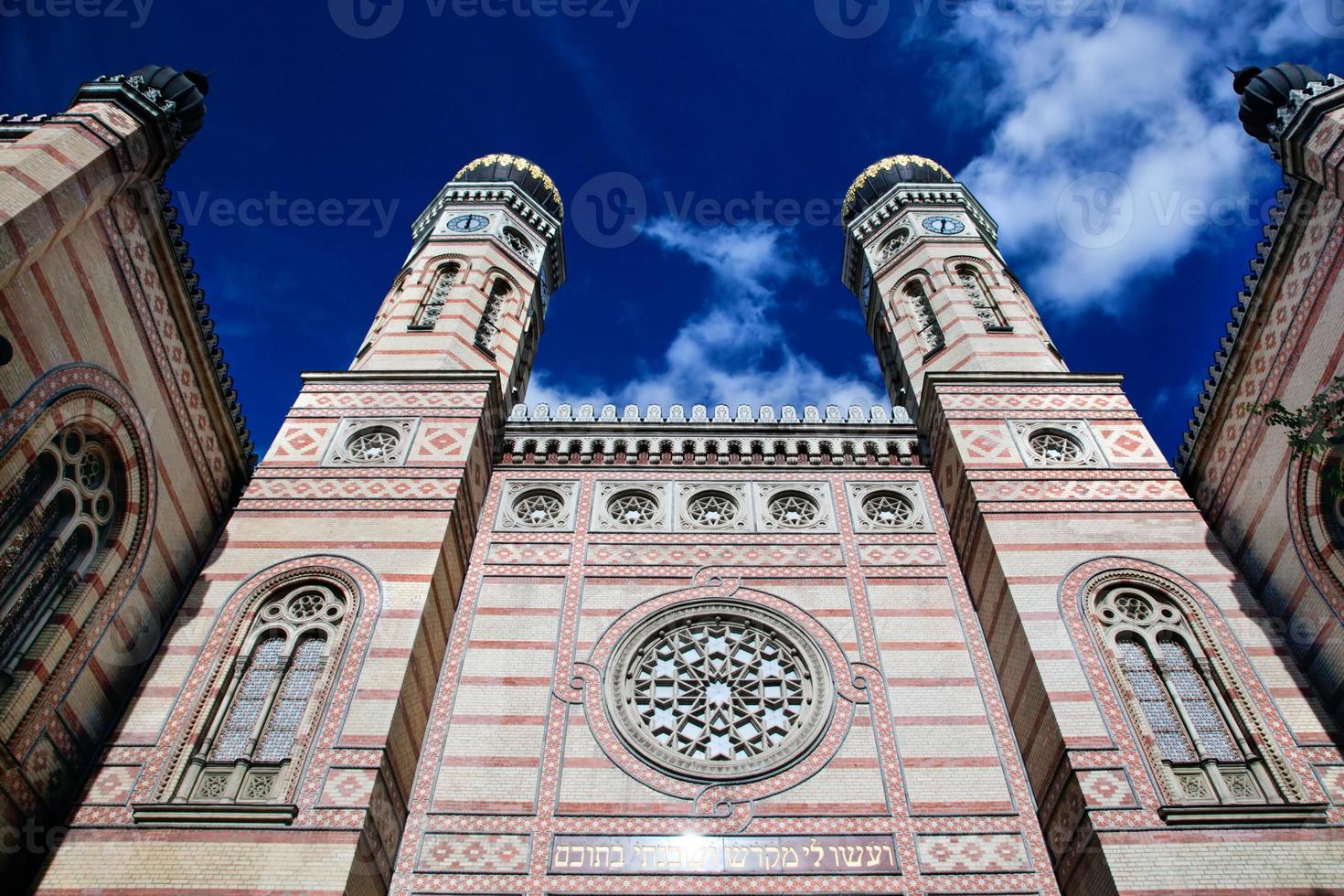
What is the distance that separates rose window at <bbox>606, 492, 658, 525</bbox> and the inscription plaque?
14.7ft

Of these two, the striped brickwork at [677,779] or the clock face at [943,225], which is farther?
the clock face at [943,225]

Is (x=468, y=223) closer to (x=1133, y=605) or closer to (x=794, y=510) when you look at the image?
(x=794, y=510)

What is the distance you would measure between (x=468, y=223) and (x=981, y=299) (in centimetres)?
943

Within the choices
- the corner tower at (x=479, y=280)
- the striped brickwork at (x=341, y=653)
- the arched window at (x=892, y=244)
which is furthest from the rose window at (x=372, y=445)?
the arched window at (x=892, y=244)

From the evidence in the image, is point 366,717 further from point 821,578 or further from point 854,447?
point 854,447

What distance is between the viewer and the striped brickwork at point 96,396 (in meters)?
7.86

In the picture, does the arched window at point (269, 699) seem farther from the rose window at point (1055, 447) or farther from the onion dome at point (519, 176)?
the onion dome at point (519, 176)

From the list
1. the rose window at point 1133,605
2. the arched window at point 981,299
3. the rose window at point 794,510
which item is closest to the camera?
the rose window at point 1133,605

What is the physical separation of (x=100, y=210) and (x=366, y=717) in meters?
5.48

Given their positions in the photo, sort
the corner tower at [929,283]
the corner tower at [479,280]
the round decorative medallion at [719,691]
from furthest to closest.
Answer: the corner tower at [929,283] < the corner tower at [479,280] < the round decorative medallion at [719,691]

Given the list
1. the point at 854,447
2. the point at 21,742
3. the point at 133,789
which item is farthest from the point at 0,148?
the point at 854,447

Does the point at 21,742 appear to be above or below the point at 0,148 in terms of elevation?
below

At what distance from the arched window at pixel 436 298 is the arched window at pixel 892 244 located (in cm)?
793

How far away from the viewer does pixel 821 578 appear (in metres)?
11.4
